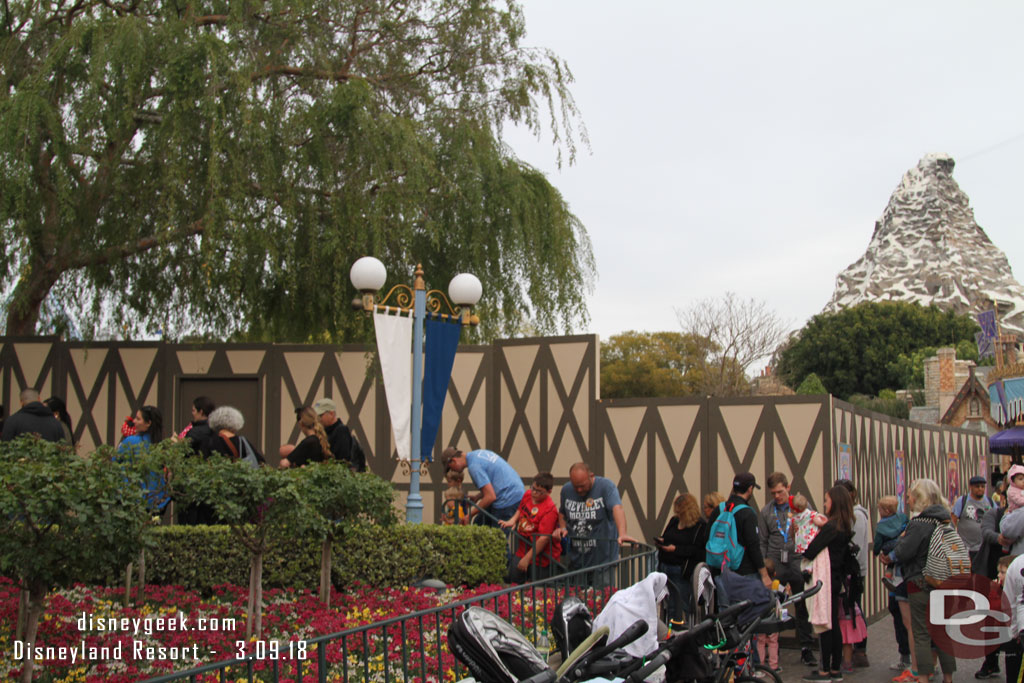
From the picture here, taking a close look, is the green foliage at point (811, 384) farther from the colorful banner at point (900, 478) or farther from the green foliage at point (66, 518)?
the green foliage at point (66, 518)

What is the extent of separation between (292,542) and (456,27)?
8.91 metres

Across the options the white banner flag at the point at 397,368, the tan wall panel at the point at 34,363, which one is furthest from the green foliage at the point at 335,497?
the tan wall panel at the point at 34,363

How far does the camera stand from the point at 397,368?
10.3m

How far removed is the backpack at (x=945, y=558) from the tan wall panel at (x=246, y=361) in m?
9.66

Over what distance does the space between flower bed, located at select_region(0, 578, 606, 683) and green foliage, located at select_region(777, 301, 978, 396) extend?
194ft

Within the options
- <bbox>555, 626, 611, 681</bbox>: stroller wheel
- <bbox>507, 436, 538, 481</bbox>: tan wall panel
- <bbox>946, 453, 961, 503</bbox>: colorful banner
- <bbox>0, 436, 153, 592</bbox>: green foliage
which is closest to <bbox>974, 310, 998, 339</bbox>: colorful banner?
<bbox>946, 453, 961, 503</bbox>: colorful banner

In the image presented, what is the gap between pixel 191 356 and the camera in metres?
14.2

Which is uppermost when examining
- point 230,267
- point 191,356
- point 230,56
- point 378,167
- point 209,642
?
point 230,56

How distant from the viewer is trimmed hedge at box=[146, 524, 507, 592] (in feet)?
28.6

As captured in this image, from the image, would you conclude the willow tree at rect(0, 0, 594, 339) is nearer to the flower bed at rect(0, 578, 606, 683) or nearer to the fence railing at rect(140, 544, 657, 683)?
the flower bed at rect(0, 578, 606, 683)

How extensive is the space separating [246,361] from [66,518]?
8.91m

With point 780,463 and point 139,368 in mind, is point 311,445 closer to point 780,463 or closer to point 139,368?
point 780,463

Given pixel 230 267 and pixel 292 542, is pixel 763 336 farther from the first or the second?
pixel 292 542

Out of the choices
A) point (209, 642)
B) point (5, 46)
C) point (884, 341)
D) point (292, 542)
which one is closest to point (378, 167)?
point (5, 46)
